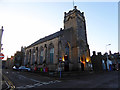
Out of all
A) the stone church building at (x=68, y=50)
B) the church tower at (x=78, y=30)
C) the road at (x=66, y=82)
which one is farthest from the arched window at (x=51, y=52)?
the road at (x=66, y=82)

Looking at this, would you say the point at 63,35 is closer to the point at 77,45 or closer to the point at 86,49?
the point at 77,45

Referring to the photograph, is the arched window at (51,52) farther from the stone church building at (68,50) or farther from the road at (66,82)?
the road at (66,82)

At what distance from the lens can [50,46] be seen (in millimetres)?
28031

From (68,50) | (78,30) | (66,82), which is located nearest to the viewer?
(66,82)

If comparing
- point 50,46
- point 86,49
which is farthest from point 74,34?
point 50,46

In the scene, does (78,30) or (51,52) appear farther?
(78,30)

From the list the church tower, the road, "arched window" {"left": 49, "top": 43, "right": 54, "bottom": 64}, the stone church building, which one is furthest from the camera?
the church tower

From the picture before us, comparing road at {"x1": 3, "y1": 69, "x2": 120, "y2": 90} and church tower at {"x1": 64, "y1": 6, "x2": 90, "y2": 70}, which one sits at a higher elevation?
church tower at {"x1": 64, "y1": 6, "x2": 90, "y2": 70}

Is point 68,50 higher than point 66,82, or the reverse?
point 68,50

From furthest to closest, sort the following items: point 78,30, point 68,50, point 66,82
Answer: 1. point 78,30
2. point 68,50
3. point 66,82

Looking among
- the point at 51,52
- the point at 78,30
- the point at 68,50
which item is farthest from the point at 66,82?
the point at 78,30

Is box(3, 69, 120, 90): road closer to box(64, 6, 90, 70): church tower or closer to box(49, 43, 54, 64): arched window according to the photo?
box(49, 43, 54, 64): arched window

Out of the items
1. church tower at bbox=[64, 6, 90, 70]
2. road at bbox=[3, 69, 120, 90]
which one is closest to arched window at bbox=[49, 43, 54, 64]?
church tower at bbox=[64, 6, 90, 70]

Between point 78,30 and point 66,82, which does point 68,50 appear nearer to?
point 78,30
